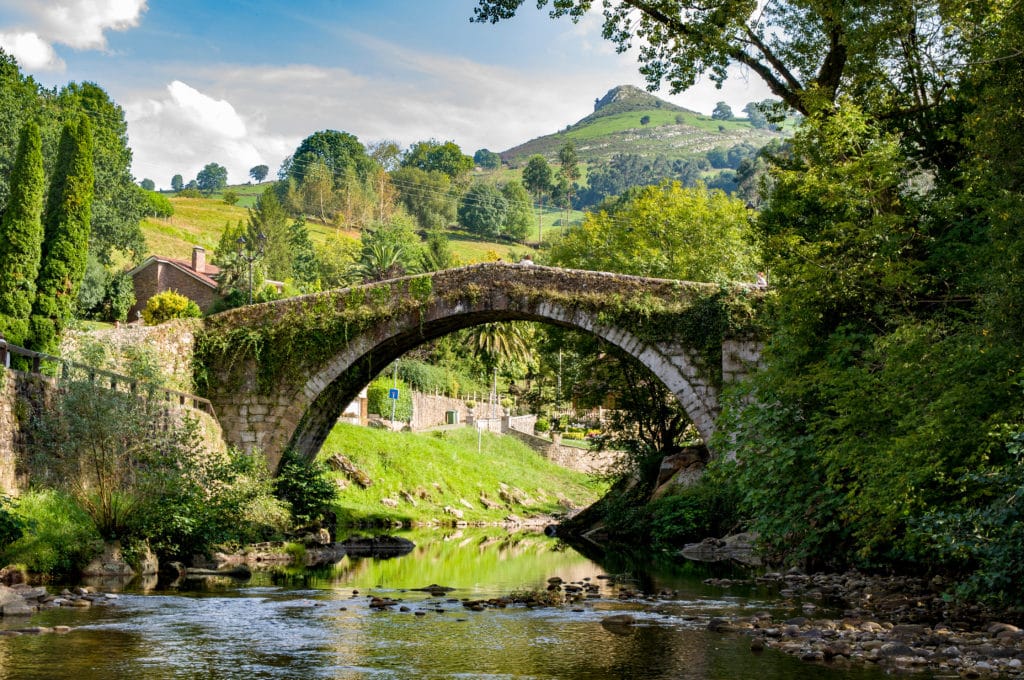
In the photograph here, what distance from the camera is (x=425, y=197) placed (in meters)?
93.8

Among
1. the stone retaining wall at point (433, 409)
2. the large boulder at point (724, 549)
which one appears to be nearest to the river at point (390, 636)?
the large boulder at point (724, 549)

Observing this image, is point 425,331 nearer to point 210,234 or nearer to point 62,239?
point 62,239

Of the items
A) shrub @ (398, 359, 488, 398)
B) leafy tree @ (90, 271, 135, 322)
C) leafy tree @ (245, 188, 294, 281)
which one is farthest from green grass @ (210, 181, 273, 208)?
shrub @ (398, 359, 488, 398)

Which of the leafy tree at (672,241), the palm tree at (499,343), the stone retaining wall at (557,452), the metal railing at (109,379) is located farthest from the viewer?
the stone retaining wall at (557,452)

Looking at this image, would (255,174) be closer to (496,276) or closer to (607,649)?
(496,276)

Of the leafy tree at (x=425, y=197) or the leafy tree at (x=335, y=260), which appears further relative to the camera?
the leafy tree at (x=425, y=197)

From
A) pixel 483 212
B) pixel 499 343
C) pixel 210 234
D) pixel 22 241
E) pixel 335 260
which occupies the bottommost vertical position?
pixel 499 343

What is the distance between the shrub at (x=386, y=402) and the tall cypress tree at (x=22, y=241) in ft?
48.7

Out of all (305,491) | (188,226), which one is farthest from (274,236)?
(305,491)

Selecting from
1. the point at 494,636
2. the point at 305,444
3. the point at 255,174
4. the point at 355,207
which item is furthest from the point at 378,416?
the point at 255,174

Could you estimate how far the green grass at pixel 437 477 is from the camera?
26391 mm

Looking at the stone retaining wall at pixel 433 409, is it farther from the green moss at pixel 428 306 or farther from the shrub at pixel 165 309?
the green moss at pixel 428 306

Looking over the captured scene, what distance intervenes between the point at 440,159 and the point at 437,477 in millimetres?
80799

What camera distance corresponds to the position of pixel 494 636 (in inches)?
355
